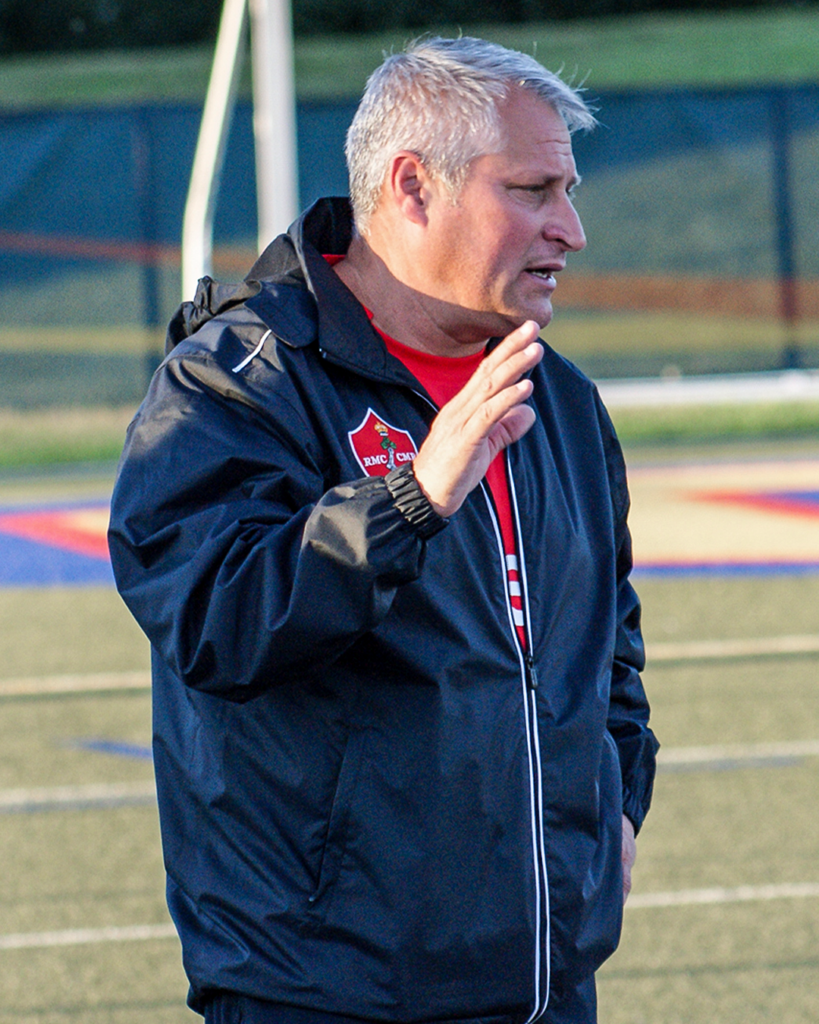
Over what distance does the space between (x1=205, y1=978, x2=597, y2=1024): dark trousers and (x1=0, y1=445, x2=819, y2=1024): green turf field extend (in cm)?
166

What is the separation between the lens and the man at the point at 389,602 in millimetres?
1798

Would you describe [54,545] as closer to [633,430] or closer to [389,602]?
[633,430]

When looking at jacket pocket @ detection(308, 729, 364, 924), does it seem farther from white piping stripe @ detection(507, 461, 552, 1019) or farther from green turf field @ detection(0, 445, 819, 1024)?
green turf field @ detection(0, 445, 819, 1024)

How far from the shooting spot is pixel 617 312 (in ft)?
48.1

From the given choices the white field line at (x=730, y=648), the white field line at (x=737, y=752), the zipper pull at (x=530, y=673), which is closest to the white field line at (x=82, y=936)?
the white field line at (x=737, y=752)

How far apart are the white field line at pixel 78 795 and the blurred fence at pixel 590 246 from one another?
8450 millimetres

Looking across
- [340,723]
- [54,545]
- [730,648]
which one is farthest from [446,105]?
[54,545]

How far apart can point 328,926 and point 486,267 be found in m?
0.88

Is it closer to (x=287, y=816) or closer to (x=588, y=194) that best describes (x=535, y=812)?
(x=287, y=816)

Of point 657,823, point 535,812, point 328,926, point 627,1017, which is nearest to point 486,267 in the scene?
point 535,812

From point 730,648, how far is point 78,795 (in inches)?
129

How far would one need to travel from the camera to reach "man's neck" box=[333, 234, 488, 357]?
2.14m

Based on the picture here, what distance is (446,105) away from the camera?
6.84 feet

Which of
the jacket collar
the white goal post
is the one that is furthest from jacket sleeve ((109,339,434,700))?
the white goal post
